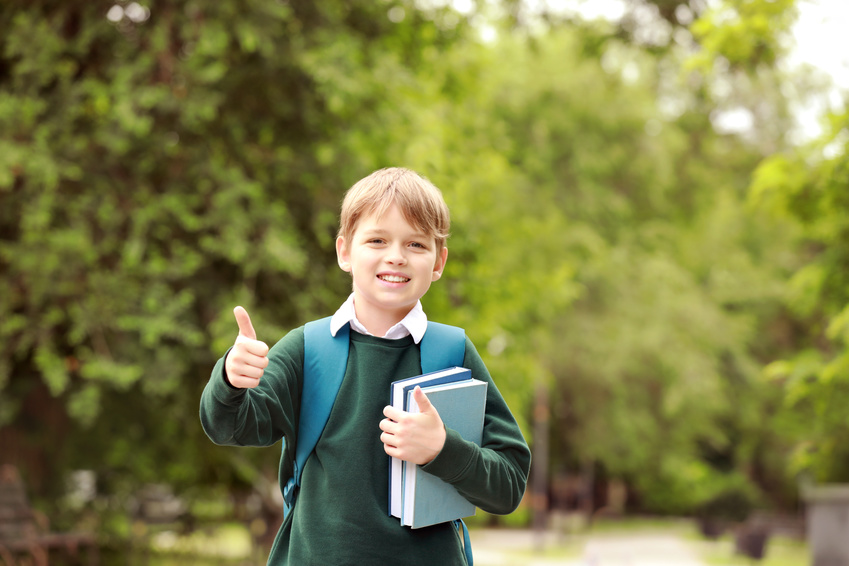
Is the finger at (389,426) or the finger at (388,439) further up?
the finger at (389,426)

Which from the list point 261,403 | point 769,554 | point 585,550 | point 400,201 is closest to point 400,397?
point 261,403

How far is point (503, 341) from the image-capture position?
9930 mm

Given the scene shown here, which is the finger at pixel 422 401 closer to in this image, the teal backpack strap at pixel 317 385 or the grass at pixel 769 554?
the teal backpack strap at pixel 317 385

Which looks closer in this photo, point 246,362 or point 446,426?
point 246,362

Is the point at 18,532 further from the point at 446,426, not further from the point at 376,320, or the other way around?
the point at 446,426

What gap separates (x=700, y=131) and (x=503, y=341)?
50.1ft

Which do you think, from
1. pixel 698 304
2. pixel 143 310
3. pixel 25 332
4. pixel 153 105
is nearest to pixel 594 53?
pixel 153 105

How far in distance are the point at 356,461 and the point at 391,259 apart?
424 mm

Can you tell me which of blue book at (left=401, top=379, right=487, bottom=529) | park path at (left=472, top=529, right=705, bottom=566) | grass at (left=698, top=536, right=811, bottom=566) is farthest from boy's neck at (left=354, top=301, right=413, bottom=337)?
grass at (left=698, top=536, right=811, bottom=566)

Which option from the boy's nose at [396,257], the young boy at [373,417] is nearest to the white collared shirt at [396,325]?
the young boy at [373,417]

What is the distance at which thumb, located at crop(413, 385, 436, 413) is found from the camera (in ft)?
A: 5.62

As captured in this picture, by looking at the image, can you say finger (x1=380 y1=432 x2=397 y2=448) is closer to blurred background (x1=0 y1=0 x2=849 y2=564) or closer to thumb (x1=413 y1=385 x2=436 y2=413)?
thumb (x1=413 y1=385 x2=436 y2=413)

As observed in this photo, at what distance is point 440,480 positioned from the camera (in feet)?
6.04

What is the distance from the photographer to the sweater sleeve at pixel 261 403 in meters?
1.74
